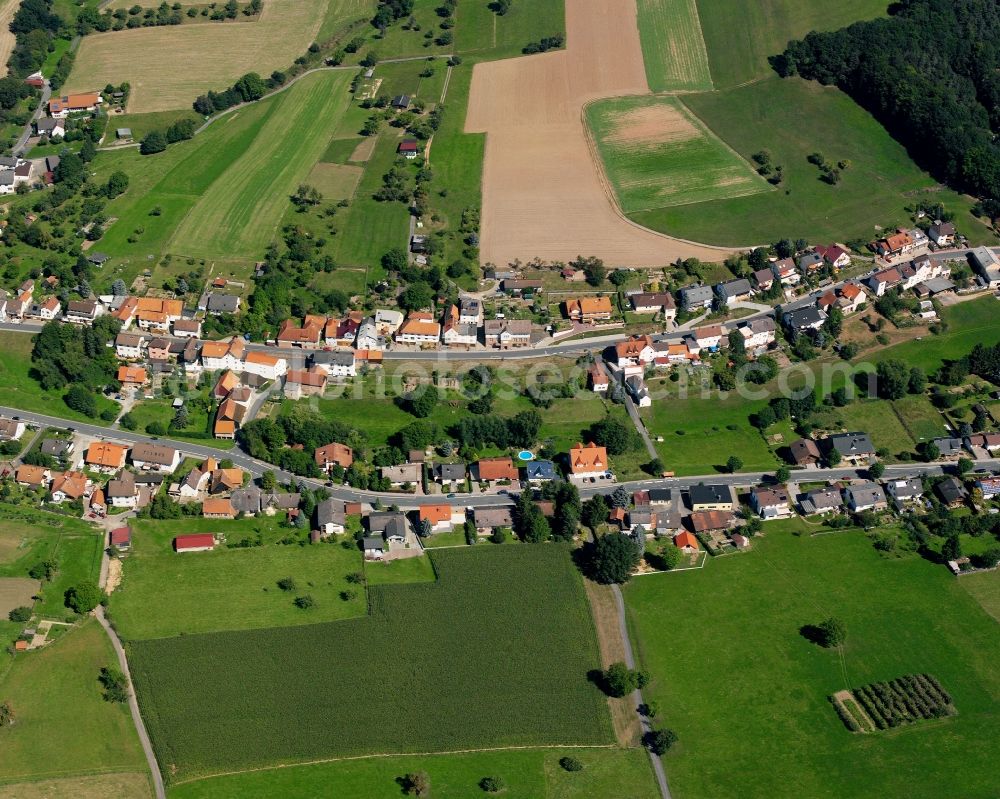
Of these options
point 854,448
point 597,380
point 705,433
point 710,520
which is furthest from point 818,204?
point 710,520

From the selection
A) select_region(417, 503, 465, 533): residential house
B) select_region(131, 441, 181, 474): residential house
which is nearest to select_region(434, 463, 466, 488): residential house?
select_region(417, 503, 465, 533): residential house

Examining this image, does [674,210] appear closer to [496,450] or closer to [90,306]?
[496,450]

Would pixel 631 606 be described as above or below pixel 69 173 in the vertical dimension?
below

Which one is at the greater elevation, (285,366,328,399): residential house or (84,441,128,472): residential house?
(285,366,328,399): residential house

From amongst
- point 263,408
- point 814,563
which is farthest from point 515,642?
point 263,408

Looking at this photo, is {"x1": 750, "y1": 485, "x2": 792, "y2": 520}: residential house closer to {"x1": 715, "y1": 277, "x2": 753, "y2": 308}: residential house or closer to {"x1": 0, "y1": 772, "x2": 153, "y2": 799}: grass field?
{"x1": 715, "y1": 277, "x2": 753, "y2": 308}: residential house

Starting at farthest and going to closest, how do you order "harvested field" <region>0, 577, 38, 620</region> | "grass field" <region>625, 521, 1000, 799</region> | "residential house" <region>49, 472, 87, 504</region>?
1. "residential house" <region>49, 472, 87, 504</region>
2. "harvested field" <region>0, 577, 38, 620</region>
3. "grass field" <region>625, 521, 1000, 799</region>

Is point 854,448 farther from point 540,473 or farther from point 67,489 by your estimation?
point 67,489
